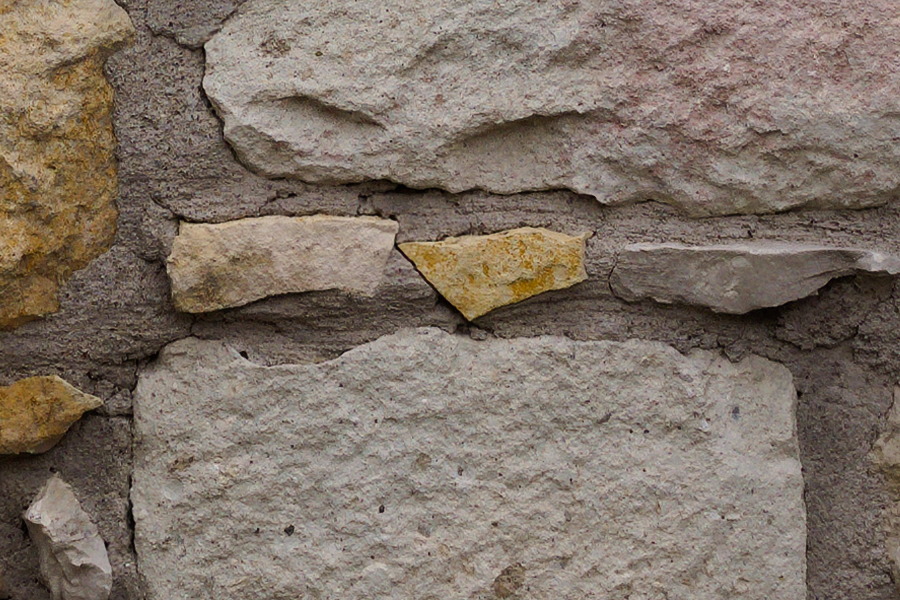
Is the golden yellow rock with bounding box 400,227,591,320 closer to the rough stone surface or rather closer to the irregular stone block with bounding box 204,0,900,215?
the irregular stone block with bounding box 204,0,900,215

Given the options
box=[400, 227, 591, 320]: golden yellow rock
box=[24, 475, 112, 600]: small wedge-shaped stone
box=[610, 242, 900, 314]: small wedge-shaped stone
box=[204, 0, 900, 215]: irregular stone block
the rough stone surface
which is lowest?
box=[24, 475, 112, 600]: small wedge-shaped stone

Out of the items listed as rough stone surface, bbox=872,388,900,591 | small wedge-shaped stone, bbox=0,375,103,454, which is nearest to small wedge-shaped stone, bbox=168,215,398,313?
small wedge-shaped stone, bbox=0,375,103,454

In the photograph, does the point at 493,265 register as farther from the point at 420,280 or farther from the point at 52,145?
the point at 52,145

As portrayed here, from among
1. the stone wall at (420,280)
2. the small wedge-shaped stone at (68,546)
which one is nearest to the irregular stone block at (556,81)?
the stone wall at (420,280)

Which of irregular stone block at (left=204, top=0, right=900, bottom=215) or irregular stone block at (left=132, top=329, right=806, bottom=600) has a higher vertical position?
irregular stone block at (left=204, top=0, right=900, bottom=215)

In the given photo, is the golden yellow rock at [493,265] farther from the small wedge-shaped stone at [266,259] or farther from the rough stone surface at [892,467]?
the rough stone surface at [892,467]

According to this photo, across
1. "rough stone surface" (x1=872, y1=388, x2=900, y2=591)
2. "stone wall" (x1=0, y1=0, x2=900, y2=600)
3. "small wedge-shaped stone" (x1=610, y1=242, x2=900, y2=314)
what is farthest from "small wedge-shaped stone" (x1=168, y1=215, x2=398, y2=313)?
"rough stone surface" (x1=872, y1=388, x2=900, y2=591)

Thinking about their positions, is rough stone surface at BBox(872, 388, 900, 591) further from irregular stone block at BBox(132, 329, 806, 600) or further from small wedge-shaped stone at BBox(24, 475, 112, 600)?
small wedge-shaped stone at BBox(24, 475, 112, 600)
